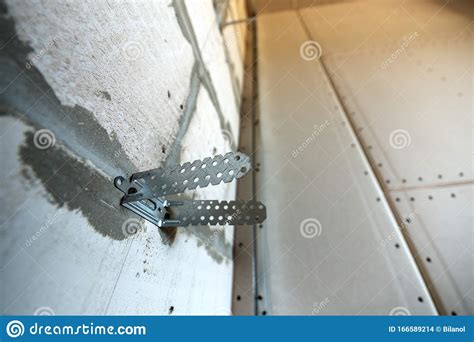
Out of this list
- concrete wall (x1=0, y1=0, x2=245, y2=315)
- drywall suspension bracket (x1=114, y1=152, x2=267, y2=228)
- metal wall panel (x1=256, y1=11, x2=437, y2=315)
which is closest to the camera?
concrete wall (x1=0, y1=0, x2=245, y2=315)

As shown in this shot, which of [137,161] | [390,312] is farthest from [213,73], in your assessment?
[390,312]

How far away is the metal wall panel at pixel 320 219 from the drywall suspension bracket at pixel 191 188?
76cm

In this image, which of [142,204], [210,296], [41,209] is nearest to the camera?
[41,209]

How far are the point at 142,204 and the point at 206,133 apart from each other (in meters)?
0.64

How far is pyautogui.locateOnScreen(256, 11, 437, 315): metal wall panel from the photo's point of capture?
133 cm

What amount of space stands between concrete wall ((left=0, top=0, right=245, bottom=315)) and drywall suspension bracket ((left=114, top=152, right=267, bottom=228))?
0.03 meters

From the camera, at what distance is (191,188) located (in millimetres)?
649

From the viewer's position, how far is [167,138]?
92cm

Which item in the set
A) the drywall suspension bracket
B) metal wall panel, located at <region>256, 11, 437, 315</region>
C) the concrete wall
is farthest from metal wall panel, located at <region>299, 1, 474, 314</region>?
the concrete wall

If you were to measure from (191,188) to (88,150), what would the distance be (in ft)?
0.77

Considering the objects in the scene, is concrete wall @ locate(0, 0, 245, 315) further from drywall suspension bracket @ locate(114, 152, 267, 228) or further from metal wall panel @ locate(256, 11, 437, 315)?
metal wall panel @ locate(256, 11, 437, 315)

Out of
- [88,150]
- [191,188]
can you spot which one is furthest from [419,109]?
[88,150]

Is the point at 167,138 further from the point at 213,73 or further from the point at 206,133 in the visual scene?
Answer: the point at 213,73

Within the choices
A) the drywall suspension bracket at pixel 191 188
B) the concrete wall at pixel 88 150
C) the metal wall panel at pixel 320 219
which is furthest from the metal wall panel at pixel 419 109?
the concrete wall at pixel 88 150
